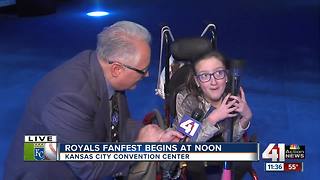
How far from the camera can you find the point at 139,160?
1762mm

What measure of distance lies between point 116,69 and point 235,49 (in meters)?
4.08

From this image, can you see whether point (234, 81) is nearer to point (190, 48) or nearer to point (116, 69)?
point (116, 69)

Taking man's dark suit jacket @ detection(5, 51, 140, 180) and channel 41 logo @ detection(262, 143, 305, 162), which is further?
channel 41 logo @ detection(262, 143, 305, 162)

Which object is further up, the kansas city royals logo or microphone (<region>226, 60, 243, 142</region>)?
microphone (<region>226, 60, 243, 142</region>)

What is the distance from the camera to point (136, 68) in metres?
1.78

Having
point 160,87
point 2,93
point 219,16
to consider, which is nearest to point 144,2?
point 219,16

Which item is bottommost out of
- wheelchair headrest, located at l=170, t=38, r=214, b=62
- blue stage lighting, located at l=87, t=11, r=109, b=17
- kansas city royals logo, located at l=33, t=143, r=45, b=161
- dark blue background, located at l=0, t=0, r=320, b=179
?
kansas city royals logo, located at l=33, t=143, r=45, b=161

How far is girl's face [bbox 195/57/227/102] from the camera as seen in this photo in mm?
2094

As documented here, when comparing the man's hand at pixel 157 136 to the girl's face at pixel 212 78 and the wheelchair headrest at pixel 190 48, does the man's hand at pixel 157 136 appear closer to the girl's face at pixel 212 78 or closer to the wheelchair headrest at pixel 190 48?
the girl's face at pixel 212 78

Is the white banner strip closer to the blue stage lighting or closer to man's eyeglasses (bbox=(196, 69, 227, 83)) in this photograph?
man's eyeglasses (bbox=(196, 69, 227, 83))

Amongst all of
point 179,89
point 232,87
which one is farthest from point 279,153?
point 179,89

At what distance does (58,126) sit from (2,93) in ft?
9.76

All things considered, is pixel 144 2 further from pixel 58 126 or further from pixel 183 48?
pixel 58 126

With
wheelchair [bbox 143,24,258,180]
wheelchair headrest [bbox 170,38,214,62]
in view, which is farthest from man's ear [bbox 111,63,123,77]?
wheelchair headrest [bbox 170,38,214,62]
